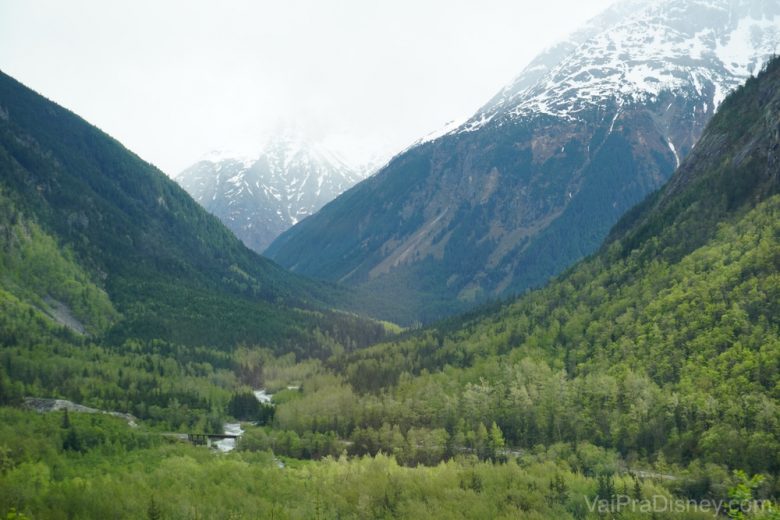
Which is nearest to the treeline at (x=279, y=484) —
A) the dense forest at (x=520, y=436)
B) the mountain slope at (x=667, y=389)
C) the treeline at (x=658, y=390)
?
the dense forest at (x=520, y=436)

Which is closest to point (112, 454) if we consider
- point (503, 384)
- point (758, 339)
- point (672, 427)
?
point (503, 384)

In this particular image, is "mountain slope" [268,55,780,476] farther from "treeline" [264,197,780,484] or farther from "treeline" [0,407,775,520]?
"treeline" [0,407,775,520]

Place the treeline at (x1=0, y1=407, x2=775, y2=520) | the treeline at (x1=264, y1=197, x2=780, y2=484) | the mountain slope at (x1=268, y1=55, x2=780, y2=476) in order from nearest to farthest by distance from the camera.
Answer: the treeline at (x1=0, y1=407, x2=775, y2=520) → the mountain slope at (x1=268, y1=55, x2=780, y2=476) → the treeline at (x1=264, y1=197, x2=780, y2=484)

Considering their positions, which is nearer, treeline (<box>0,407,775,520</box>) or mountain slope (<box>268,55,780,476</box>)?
treeline (<box>0,407,775,520</box>)

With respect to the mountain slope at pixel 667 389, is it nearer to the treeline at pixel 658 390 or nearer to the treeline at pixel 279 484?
the treeline at pixel 658 390

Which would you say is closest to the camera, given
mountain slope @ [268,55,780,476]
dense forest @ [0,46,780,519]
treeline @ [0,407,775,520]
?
treeline @ [0,407,775,520]

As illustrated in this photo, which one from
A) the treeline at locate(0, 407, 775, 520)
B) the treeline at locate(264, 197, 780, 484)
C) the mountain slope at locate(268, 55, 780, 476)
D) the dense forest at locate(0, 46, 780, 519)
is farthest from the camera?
the treeline at locate(264, 197, 780, 484)

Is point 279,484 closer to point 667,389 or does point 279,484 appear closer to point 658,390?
point 658,390

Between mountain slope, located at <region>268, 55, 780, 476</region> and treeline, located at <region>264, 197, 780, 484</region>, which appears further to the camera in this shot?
treeline, located at <region>264, 197, 780, 484</region>

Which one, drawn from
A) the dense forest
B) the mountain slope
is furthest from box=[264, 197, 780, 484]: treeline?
the dense forest

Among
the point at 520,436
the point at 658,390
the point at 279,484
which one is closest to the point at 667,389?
the point at 658,390

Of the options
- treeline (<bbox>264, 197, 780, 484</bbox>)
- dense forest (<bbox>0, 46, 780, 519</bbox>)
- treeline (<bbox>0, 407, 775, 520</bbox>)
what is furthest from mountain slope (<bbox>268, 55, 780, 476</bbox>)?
treeline (<bbox>0, 407, 775, 520</bbox>)

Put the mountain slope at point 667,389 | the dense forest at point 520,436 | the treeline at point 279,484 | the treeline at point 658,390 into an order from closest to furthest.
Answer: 1. the treeline at point 279,484
2. the dense forest at point 520,436
3. the mountain slope at point 667,389
4. the treeline at point 658,390

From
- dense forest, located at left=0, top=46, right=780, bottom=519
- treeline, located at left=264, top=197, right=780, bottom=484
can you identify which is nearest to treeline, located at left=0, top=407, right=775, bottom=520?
dense forest, located at left=0, top=46, right=780, bottom=519
